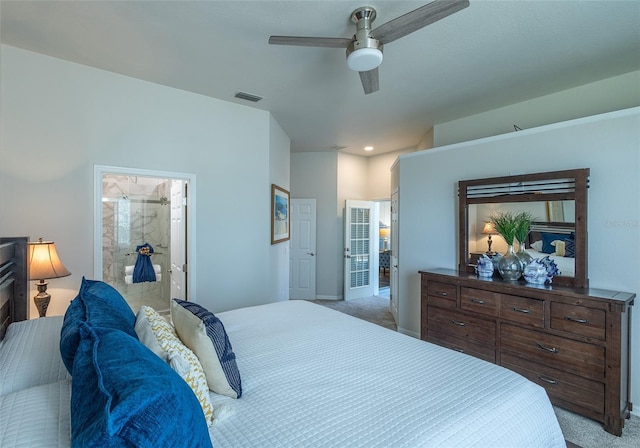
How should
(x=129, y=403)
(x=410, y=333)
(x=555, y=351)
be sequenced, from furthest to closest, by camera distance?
(x=410, y=333)
(x=555, y=351)
(x=129, y=403)

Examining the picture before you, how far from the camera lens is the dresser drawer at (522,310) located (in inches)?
95.5

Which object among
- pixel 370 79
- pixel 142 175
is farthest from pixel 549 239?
pixel 142 175

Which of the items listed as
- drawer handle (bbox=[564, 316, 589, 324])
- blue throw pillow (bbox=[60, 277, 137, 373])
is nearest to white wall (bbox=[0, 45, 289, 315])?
blue throw pillow (bbox=[60, 277, 137, 373])

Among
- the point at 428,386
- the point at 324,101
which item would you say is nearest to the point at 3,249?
the point at 428,386

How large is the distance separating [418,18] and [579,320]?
7.76 feet

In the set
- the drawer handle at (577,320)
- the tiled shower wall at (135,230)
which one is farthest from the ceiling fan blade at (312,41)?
the tiled shower wall at (135,230)

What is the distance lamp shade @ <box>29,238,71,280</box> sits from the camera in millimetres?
2150

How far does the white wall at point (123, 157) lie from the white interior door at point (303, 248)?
1.85 m

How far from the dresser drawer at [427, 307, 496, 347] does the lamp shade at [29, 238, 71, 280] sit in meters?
3.30

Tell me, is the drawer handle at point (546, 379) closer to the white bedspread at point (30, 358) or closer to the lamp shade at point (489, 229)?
the lamp shade at point (489, 229)

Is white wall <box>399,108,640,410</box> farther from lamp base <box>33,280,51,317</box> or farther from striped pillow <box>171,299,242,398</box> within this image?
lamp base <box>33,280,51,317</box>

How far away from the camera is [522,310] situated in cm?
252

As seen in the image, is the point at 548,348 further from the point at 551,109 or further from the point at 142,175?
the point at 142,175

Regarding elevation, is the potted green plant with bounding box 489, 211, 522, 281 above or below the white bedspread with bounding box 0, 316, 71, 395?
above
